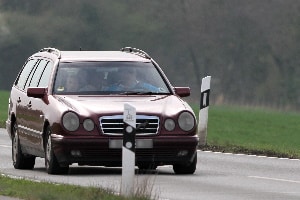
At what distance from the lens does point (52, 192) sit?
13.2 metres

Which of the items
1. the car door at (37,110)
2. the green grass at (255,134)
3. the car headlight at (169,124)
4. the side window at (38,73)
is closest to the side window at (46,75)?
the car door at (37,110)

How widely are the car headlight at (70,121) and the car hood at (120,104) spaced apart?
9 cm

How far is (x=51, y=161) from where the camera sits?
17.4m

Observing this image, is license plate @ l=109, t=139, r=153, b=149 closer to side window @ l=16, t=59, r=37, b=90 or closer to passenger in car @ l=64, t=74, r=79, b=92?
passenger in car @ l=64, t=74, r=79, b=92

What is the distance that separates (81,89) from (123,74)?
25.9 inches

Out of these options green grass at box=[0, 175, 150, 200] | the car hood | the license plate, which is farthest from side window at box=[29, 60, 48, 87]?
green grass at box=[0, 175, 150, 200]

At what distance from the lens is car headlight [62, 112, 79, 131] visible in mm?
17016

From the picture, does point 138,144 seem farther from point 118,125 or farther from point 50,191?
point 50,191

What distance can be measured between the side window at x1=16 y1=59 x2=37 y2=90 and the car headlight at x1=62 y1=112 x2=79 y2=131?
3.12 meters

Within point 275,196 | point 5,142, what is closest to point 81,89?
point 275,196

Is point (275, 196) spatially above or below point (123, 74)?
below

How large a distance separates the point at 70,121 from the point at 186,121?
1.46 meters

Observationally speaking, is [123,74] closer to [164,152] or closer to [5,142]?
[164,152]

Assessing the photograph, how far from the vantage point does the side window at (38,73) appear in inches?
760
